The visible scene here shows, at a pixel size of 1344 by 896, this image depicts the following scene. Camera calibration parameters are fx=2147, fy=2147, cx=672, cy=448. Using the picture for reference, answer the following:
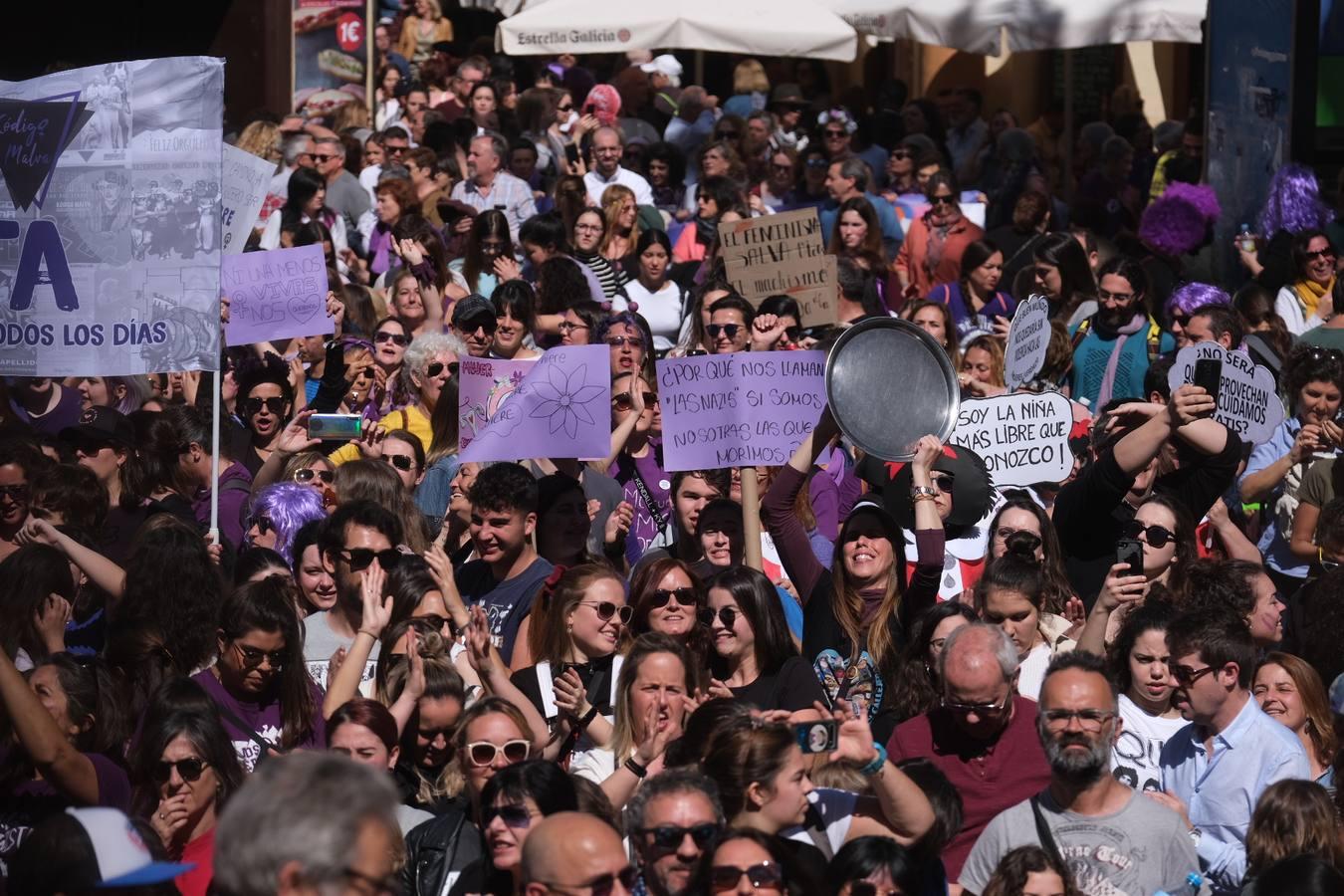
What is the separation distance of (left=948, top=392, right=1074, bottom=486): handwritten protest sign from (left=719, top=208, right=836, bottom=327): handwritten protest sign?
246 cm

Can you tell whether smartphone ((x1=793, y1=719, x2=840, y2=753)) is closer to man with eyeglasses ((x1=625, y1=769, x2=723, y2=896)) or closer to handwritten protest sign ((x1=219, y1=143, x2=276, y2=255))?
man with eyeglasses ((x1=625, y1=769, x2=723, y2=896))

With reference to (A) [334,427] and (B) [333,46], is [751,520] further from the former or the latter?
(B) [333,46]

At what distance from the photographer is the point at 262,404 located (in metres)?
8.96

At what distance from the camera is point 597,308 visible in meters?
9.62

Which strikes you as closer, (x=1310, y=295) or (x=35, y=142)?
(x=35, y=142)

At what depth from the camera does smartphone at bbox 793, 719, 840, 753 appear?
5039 mm

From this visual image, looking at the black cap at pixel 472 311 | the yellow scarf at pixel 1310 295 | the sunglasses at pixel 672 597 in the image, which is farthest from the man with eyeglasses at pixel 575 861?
the yellow scarf at pixel 1310 295

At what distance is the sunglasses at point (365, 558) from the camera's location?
6777 mm

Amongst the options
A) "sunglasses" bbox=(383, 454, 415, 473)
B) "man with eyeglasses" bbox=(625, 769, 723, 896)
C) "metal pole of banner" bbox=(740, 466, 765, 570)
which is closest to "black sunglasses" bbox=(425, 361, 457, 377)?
"sunglasses" bbox=(383, 454, 415, 473)

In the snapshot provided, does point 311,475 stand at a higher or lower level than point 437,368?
lower

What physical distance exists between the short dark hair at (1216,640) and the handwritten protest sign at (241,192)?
5.69 m

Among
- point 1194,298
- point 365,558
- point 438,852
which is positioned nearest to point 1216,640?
point 438,852

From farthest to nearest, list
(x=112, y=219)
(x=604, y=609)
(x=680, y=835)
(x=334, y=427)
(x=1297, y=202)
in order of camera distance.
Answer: (x=1297, y=202)
(x=334, y=427)
(x=112, y=219)
(x=604, y=609)
(x=680, y=835)

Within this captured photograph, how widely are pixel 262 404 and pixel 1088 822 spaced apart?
4753 mm
